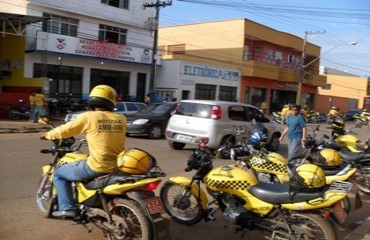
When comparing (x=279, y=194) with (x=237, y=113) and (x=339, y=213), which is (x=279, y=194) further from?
(x=237, y=113)

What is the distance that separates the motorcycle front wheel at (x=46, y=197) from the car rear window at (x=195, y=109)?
680 centimetres

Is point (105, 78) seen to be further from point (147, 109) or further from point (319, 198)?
point (319, 198)

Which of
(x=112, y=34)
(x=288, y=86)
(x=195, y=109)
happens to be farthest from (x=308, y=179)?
(x=288, y=86)

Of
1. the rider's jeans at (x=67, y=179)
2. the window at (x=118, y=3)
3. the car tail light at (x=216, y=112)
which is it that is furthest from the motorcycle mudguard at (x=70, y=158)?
the window at (x=118, y=3)

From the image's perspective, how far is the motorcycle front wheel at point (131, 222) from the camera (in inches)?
167

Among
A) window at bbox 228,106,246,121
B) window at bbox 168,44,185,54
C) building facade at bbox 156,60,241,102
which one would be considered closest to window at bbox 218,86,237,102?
building facade at bbox 156,60,241,102

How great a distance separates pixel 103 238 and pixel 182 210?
3.93ft

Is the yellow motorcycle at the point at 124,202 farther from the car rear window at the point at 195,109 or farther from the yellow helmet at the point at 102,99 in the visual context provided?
the car rear window at the point at 195,109

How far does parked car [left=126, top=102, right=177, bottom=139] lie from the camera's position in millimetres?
15758

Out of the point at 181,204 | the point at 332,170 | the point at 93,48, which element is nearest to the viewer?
the point at 181,204

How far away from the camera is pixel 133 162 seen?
444 cm

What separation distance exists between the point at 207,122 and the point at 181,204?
20.3 feet

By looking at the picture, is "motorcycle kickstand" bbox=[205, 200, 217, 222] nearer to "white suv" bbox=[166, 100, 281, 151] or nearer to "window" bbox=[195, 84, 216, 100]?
"white suv" bbox=[166, 100, 281, 151]

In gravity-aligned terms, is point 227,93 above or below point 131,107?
above
